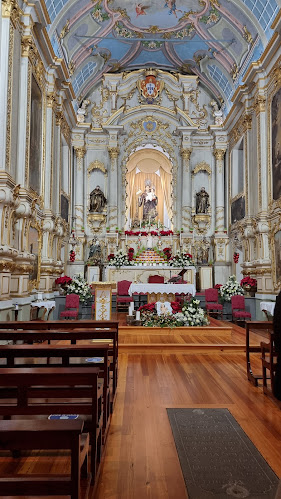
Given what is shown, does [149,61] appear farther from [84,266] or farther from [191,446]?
[191,446]

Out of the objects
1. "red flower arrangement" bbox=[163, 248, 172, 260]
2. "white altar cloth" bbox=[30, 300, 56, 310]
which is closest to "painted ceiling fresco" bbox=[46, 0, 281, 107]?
"red flower arrangement" bbox=[163, 248, 172, 260]

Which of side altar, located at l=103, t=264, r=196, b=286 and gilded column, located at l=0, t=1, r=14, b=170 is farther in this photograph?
side altar, located at l=103, t=264, r=196, b=286

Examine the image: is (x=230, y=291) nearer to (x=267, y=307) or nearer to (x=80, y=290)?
(x=267, y=307)

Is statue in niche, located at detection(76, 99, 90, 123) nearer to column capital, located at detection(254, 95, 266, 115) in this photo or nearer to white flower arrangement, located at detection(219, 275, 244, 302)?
column capital, located at detection(254, 95, 266, 115)

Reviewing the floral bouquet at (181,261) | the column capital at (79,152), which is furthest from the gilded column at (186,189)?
the column capital at (79,152)

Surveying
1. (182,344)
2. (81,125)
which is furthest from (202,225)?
(182,344)

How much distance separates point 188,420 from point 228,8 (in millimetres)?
14836

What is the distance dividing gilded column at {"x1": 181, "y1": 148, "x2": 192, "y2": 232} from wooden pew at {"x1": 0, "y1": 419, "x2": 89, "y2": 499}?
1716cm

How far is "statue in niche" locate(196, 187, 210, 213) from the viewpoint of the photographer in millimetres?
18578

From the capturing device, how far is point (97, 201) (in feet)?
60.5

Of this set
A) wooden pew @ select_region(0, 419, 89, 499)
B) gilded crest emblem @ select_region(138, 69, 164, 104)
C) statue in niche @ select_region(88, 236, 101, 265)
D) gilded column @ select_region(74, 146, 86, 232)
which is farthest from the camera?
gilded crest emblem @ select_region(138, 69, 164, 104)

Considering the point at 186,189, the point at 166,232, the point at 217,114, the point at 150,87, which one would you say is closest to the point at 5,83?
the point at 166,232

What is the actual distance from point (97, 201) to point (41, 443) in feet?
56.4

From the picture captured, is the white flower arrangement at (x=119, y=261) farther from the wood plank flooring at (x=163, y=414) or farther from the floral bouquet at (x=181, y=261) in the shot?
the wood plank flooring at (x=163, y=414)
